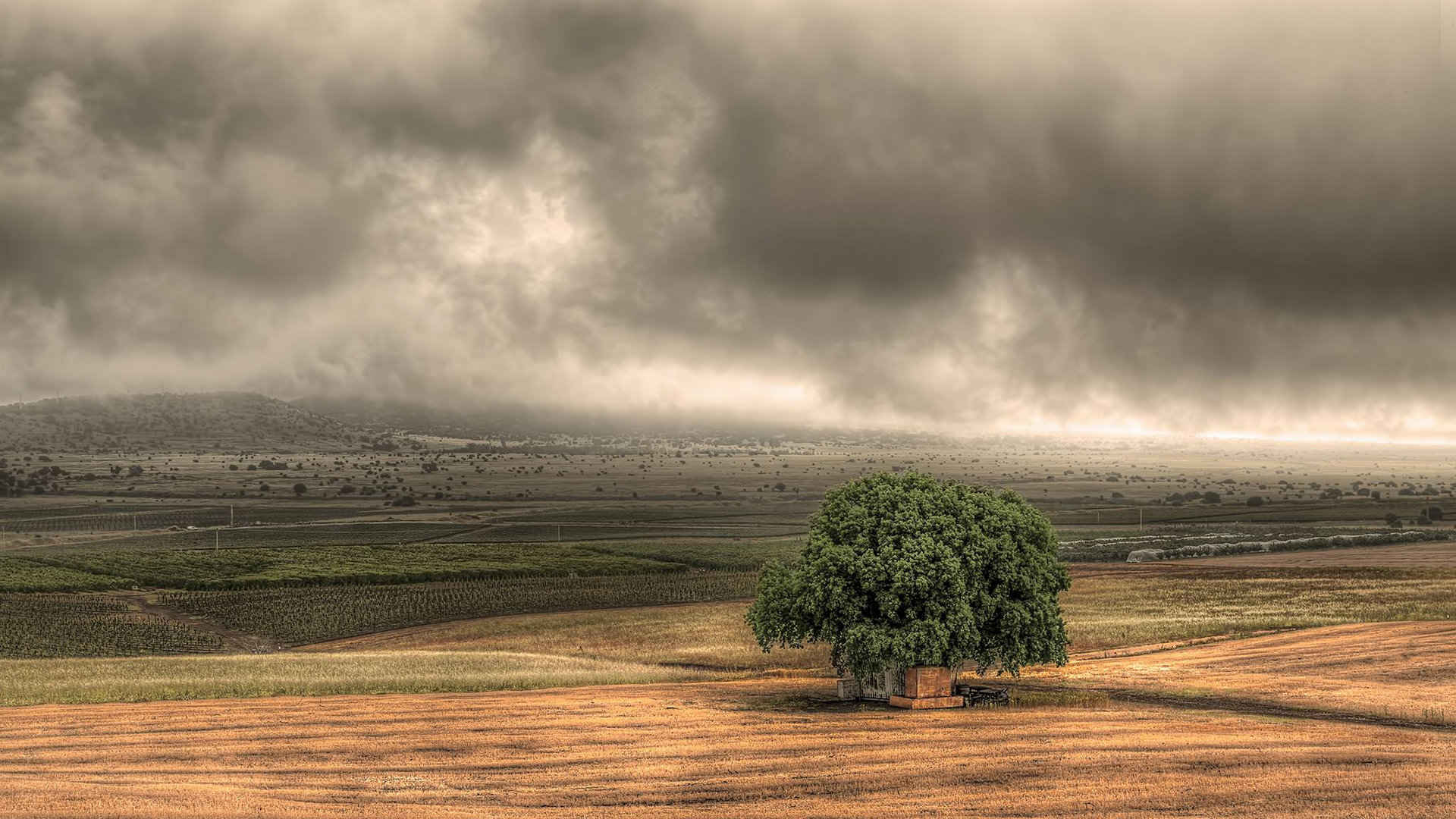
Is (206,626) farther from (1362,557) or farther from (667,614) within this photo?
(1362,557)

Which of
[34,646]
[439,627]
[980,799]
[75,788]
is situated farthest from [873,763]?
[34,646]

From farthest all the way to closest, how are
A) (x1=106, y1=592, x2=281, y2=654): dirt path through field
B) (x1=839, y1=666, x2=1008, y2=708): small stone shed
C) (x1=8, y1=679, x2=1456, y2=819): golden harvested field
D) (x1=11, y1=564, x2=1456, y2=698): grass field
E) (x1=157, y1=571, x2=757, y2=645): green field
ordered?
(x1=157, y1=571, x2=757, y2=645): green field → (x1=106, y1=592, x2=281, y2=654): dirt path through field → (x1=11, y1=564, x2=1456, y2=698): grass field → (x1=839, y1=666, x2=1008, y2=708): small stone shed → (x1=8, y1=679, x2=1456, y2=819): golden harvested field

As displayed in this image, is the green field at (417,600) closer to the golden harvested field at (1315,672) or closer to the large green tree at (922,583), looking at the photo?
the golden harvested field at (1315,672)

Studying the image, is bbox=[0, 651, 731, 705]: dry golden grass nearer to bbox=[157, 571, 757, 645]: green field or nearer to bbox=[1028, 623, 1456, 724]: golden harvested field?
bbox=[1028, 623, 1456, 724]: golden harvested field

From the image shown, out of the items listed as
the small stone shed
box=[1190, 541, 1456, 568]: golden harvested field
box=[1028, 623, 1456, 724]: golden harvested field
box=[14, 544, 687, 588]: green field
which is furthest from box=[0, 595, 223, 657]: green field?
box=[1190, 541, 1456, 568]: golden harvested field

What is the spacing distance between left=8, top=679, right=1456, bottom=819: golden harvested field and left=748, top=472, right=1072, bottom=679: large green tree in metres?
2.36

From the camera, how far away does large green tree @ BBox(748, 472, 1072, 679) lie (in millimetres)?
39188

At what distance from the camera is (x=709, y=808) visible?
26562 millimetres

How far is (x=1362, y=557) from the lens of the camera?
125 meters

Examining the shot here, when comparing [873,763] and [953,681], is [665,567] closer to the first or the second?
[953,681]

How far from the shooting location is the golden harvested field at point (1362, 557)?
11706cm

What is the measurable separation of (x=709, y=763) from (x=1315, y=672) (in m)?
27.9

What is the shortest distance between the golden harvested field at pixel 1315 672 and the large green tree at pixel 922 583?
5804mm

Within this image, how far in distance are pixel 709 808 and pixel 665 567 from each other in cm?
12455
